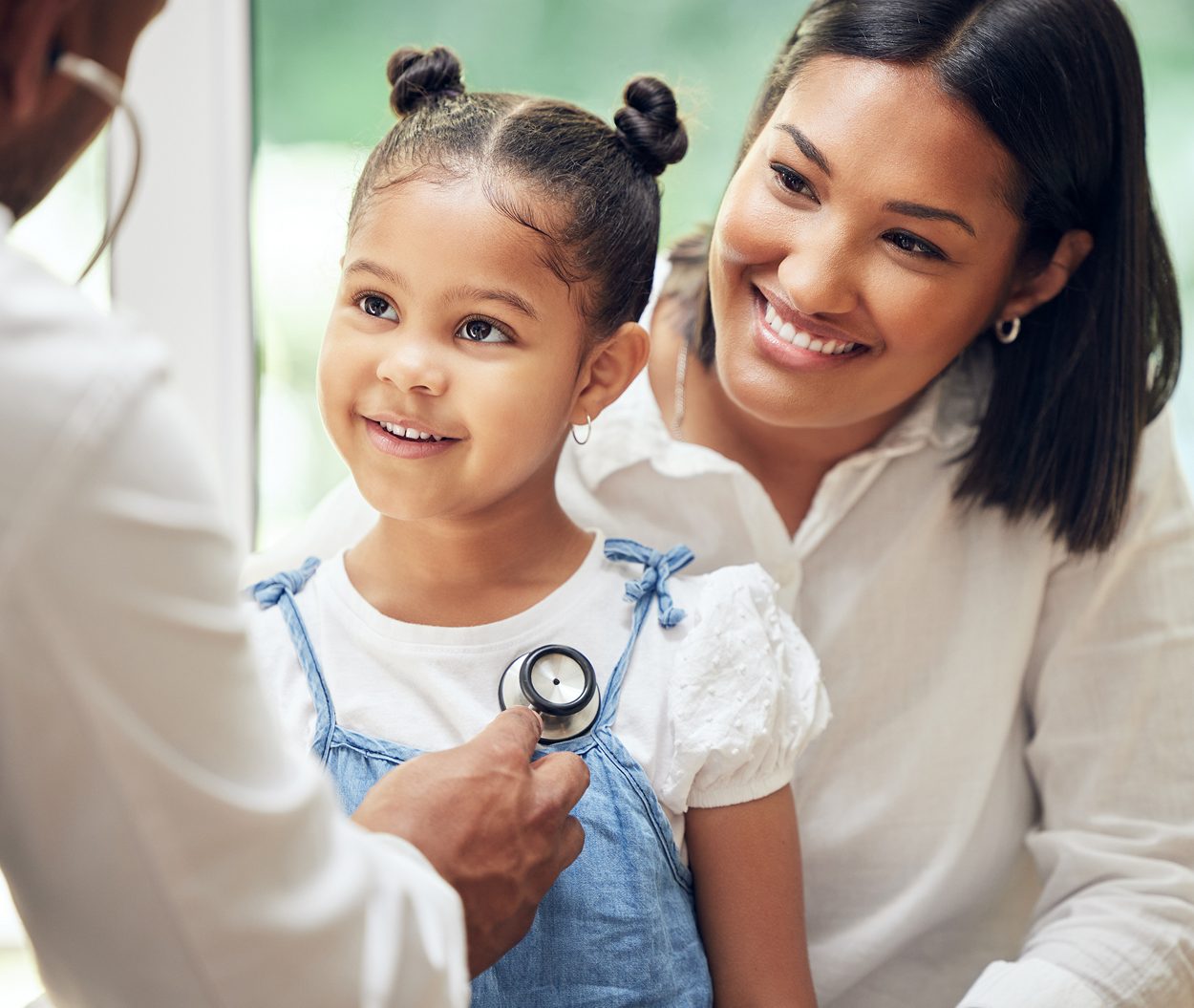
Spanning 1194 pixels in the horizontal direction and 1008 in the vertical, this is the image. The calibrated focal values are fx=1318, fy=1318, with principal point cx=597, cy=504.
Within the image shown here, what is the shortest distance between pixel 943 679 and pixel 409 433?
71cm

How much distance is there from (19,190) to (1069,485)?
3.64 feet

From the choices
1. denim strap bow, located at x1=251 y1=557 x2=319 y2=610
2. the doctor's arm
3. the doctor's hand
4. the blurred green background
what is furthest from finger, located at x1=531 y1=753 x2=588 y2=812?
the blurred green background

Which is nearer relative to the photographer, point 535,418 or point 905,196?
point 535,418

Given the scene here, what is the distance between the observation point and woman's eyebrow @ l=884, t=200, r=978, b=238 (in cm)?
125

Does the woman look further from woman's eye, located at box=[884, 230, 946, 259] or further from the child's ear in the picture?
the child's ear

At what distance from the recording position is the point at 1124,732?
146 cm

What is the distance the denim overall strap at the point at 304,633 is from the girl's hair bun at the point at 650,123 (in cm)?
50

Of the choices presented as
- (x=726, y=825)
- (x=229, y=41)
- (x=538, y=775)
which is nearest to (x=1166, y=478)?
(x=726, y=825)

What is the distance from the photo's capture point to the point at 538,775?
1020 millimetres

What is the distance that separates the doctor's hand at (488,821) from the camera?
36.1 inches

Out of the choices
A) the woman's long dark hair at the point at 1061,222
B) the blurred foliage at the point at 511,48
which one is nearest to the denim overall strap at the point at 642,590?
the woman's long dark hair at the point at 1061,222

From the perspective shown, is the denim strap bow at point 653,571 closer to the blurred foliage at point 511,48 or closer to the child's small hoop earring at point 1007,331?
the child's small hoop earring at point 1007,331

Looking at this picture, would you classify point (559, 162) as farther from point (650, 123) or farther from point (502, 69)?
point (502, 69)

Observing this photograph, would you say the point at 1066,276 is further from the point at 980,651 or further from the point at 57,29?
the point at 57,29
